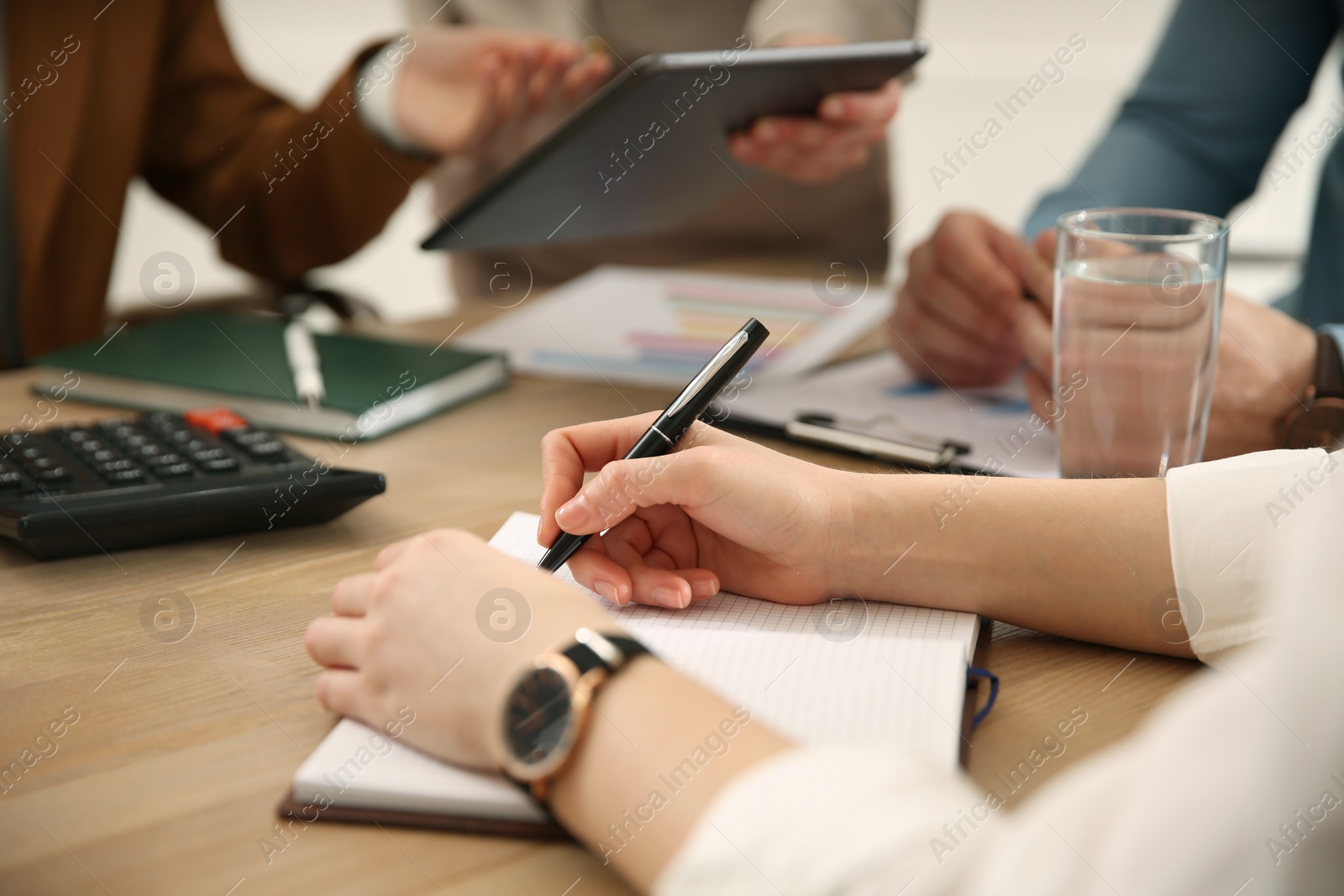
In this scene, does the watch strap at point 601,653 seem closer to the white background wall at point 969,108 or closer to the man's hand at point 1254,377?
the man's hand at point 1254,377

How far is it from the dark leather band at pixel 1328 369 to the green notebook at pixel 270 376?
72 centimetres

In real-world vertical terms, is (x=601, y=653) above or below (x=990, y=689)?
above

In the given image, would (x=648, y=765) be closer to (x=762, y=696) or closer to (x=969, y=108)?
(x=762, y=696)

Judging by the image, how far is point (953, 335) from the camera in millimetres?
1056

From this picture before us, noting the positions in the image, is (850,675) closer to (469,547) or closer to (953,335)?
(469,547)

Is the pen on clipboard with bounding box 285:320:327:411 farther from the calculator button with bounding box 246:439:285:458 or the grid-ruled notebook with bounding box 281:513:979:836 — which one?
the grid-ruled notebook with bounding box 281:513:979:836

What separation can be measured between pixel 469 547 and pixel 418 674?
0.24 ft

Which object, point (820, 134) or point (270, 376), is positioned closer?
point (270, 376)

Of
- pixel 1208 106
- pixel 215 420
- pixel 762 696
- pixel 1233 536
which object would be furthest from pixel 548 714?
pixel 1208 106

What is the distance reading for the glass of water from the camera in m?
0.75

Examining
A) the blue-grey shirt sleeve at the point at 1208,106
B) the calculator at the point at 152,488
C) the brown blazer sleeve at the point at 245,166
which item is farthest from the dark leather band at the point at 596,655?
the brown blazer sleeve at the point at 245,166

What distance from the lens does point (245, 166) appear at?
1.51 meters

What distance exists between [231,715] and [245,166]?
1.17 m

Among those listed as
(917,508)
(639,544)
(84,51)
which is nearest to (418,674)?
(639,544)
